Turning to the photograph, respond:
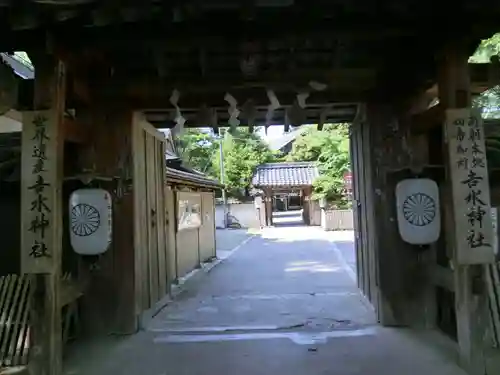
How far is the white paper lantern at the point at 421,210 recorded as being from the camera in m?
4.89

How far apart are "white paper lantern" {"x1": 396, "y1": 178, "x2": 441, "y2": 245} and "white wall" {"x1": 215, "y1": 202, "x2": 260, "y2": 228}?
23700 mm

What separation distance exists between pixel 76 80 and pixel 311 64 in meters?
2.57

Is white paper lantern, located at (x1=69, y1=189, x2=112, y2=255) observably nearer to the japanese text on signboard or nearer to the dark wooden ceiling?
the japanese text on signboard

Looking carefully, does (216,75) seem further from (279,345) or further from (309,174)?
(309,174)

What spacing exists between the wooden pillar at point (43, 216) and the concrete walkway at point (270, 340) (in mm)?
490

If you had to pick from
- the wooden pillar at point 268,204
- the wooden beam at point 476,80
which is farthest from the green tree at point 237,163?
the wooden beam at point 476,80

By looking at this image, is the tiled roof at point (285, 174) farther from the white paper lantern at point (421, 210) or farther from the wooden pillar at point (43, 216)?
the wooden pillar at point (43, 216)

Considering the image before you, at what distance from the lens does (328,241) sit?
747 inches

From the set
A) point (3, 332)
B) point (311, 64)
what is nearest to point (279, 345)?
point (3, 332)

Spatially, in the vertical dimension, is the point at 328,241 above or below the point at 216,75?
below

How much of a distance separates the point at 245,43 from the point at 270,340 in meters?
3.12

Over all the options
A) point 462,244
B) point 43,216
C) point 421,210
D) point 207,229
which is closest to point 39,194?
point 43,216

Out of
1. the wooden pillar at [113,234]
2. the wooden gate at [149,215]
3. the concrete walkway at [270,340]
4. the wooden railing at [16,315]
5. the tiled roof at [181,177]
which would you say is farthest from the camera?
the tiled roof at [181,177]

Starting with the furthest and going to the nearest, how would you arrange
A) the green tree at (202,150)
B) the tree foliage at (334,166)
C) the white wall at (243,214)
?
1. the green tree at (202,150)
2. the white wall at (243,214)
3. the tree foliage at (334,166)
